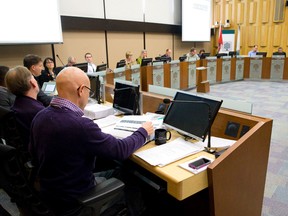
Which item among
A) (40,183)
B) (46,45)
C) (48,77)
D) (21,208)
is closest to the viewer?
(21,208)

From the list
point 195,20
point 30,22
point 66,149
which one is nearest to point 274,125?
point 66,149

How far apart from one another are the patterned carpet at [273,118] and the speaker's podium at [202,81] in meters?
0.23

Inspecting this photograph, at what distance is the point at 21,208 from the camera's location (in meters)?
1.15

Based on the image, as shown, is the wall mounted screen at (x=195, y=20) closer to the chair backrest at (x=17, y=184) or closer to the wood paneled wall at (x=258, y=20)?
the wood paneled wall at (x=258, y=20)

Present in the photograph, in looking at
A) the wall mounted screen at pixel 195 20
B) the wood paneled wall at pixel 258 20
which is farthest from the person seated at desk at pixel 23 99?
the wood paneled wall at pixel 258 20

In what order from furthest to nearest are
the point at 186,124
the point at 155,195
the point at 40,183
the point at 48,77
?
1. the point at 48,77
2. the point at 155,195
3. the point at 186,124
4. the point at 40,183

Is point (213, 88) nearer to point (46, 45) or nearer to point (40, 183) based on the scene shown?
point (46, 45)

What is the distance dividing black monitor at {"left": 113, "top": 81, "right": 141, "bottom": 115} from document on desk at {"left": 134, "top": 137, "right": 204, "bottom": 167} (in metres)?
0.66

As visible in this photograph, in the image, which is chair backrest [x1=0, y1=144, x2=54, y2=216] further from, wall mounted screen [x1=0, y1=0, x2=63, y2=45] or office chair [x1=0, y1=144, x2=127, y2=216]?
wall mounted screen [x1=0, y1=0, x2=63, y2=45]

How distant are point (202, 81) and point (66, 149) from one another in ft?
19.5

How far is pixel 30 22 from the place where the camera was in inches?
183

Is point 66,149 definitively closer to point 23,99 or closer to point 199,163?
point 199,163

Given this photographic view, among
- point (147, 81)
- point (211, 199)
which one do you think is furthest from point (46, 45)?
point (211, 199)

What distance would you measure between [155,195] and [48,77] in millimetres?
3031
